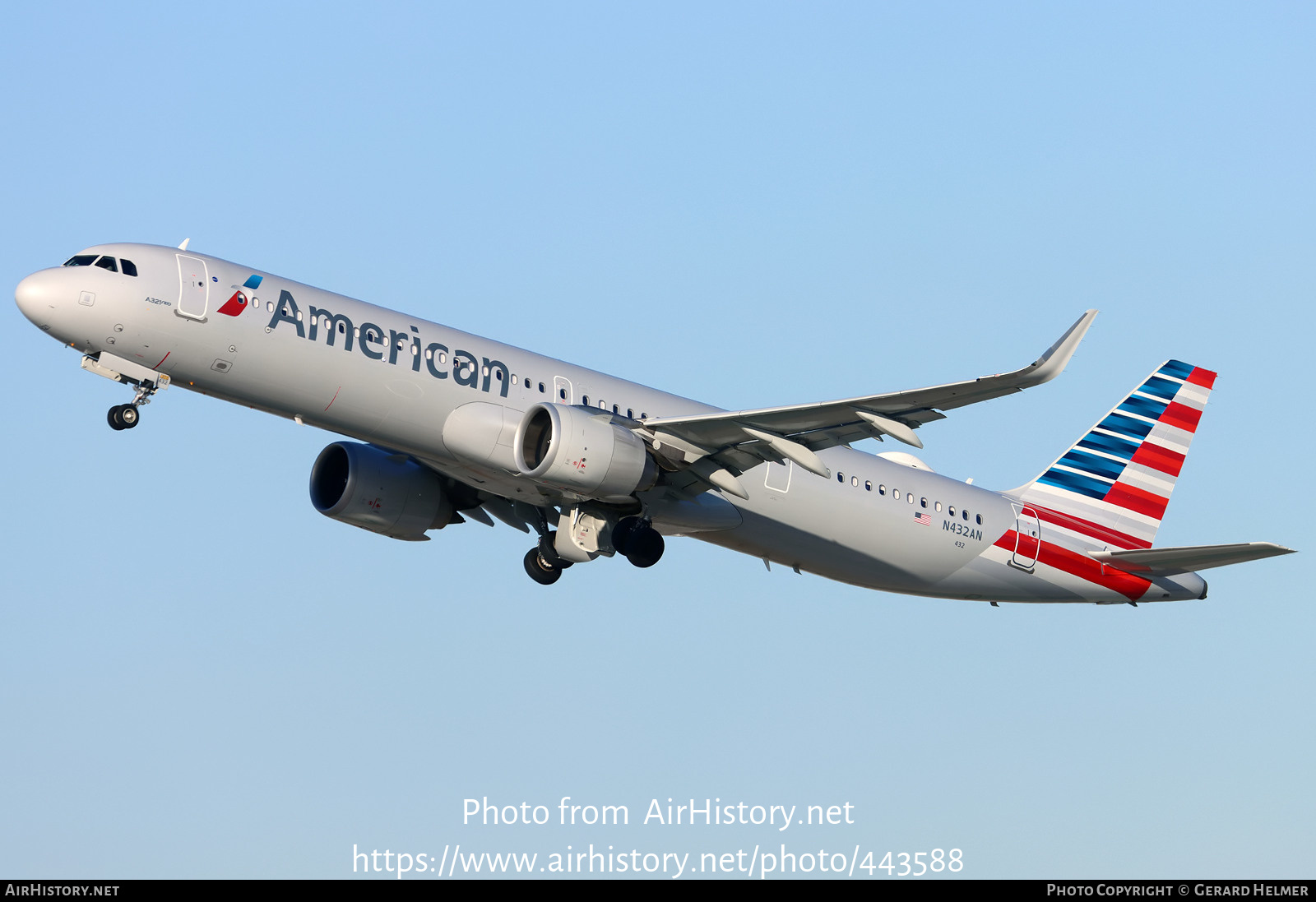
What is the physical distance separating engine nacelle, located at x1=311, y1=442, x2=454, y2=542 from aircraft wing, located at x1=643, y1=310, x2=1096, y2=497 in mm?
6556

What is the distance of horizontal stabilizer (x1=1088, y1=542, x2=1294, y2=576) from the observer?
33469 millimetres

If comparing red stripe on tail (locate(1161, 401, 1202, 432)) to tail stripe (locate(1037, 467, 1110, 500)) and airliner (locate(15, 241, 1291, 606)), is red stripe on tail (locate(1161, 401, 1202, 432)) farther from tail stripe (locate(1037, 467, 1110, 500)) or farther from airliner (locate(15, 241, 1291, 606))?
tail stripe (locate(1037, 467, 1110, 500))

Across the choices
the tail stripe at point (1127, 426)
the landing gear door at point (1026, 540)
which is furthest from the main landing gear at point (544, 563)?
the tail stripe at point (1127, 426)

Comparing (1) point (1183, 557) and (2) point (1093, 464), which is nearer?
(1) point (1183, 557)

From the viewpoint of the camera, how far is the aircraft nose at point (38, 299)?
2855 cm


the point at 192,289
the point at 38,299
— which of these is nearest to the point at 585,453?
the point at 192,289

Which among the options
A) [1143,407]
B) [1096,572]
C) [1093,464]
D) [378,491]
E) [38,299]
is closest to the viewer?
[38,299]

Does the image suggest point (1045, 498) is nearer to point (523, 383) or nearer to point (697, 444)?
point (697, 444)

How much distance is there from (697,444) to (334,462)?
30.3ft

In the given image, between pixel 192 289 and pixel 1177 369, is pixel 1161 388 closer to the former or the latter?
pixel 1177 369

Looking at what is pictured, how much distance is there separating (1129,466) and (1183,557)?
5.48 meters

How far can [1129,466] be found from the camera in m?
41.1

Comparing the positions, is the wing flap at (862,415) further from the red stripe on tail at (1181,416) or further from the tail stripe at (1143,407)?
the red stripe on tail at (1181,416)
